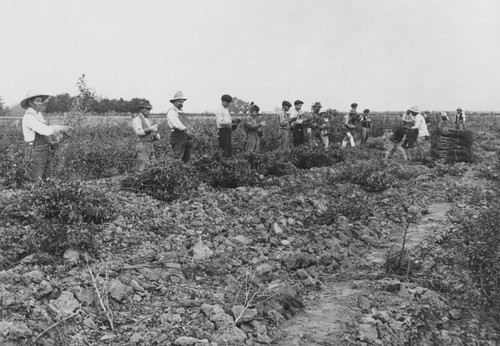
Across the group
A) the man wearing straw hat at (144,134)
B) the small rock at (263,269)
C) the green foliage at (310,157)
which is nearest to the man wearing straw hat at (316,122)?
the green foliage at (310,157)

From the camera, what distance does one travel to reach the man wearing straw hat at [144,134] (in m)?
7.76

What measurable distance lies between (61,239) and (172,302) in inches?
54.6

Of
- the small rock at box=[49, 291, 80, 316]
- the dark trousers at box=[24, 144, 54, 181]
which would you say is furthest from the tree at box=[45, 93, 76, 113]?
the small rock at box=[49, 291, 80, 316]

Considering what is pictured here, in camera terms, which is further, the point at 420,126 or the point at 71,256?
the point at 420,126

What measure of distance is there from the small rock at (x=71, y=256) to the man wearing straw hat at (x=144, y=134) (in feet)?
11.6

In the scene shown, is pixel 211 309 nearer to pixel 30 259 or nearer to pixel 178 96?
pixel 30 259

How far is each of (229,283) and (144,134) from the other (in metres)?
4.32

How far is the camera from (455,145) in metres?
12.0

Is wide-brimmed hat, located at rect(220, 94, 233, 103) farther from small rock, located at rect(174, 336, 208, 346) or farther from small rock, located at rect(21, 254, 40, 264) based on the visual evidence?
small rock, located at rect(174, 336, 208, 346)

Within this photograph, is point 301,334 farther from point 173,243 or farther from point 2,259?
point 2,259

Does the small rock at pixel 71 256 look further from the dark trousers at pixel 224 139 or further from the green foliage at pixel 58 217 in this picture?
the dark trousers at pixel 224 139

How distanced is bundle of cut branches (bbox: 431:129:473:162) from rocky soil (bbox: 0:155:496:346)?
6.06 meters

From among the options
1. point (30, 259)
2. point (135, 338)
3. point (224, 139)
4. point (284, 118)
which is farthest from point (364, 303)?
point (284, 118)

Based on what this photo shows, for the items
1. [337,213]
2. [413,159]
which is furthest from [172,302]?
[413,159]
